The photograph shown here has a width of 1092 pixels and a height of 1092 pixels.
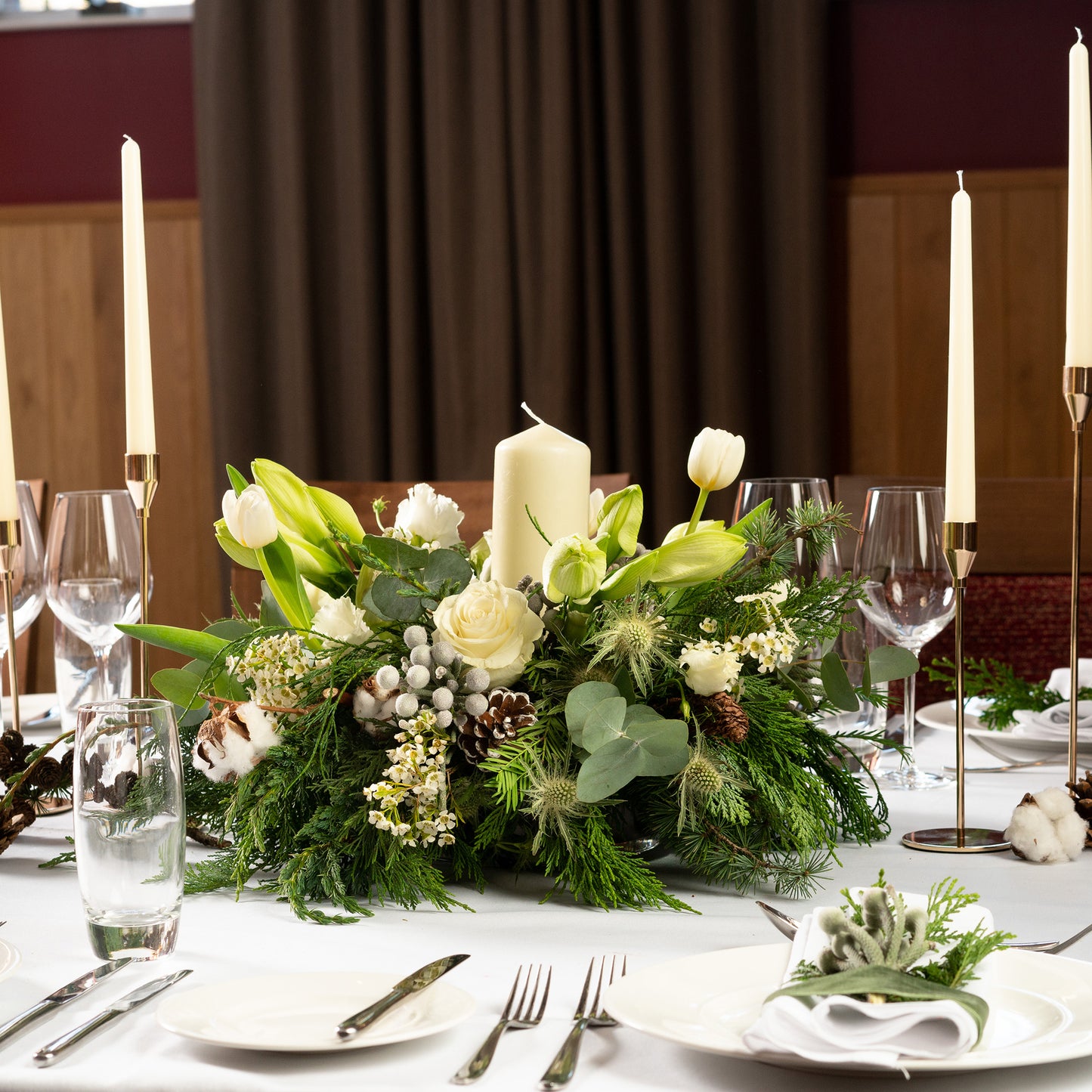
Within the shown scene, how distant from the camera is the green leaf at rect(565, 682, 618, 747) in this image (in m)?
0.83

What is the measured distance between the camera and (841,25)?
10.3 ft

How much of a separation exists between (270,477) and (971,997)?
577mm

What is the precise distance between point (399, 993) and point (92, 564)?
72 cm

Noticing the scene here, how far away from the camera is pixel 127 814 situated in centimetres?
72

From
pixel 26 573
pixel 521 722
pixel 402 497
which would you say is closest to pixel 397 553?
pixel 521 722

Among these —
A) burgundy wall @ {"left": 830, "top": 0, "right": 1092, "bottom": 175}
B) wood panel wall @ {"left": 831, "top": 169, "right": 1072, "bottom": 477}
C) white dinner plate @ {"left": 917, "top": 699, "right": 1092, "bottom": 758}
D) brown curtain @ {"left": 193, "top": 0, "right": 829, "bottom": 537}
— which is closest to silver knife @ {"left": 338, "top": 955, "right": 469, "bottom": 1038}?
white dinner plate @ {"left": 917, "top": 699, "right": 1092, "bottom": 758}

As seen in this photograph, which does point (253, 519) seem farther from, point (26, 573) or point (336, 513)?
point (26, 573)

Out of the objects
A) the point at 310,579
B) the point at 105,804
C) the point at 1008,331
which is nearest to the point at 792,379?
the point at 1008,331

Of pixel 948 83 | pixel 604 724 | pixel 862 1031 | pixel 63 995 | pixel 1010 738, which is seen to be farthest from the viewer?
pixel 948 83

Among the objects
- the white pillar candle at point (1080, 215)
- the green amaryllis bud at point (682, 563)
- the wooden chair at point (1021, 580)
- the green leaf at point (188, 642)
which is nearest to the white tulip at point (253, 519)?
the green leaf at point (188, 642)

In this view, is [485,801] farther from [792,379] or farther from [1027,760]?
[792,379]

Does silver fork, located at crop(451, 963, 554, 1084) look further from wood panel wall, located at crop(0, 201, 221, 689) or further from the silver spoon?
wood panel wall, located at crop(0, 201, 221, 689)

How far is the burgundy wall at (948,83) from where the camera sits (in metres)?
3.08

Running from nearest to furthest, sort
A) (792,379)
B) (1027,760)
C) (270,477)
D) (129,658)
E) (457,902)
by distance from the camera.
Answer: (457,902), (270,477), (1027,760), (129,658), (792,379)
